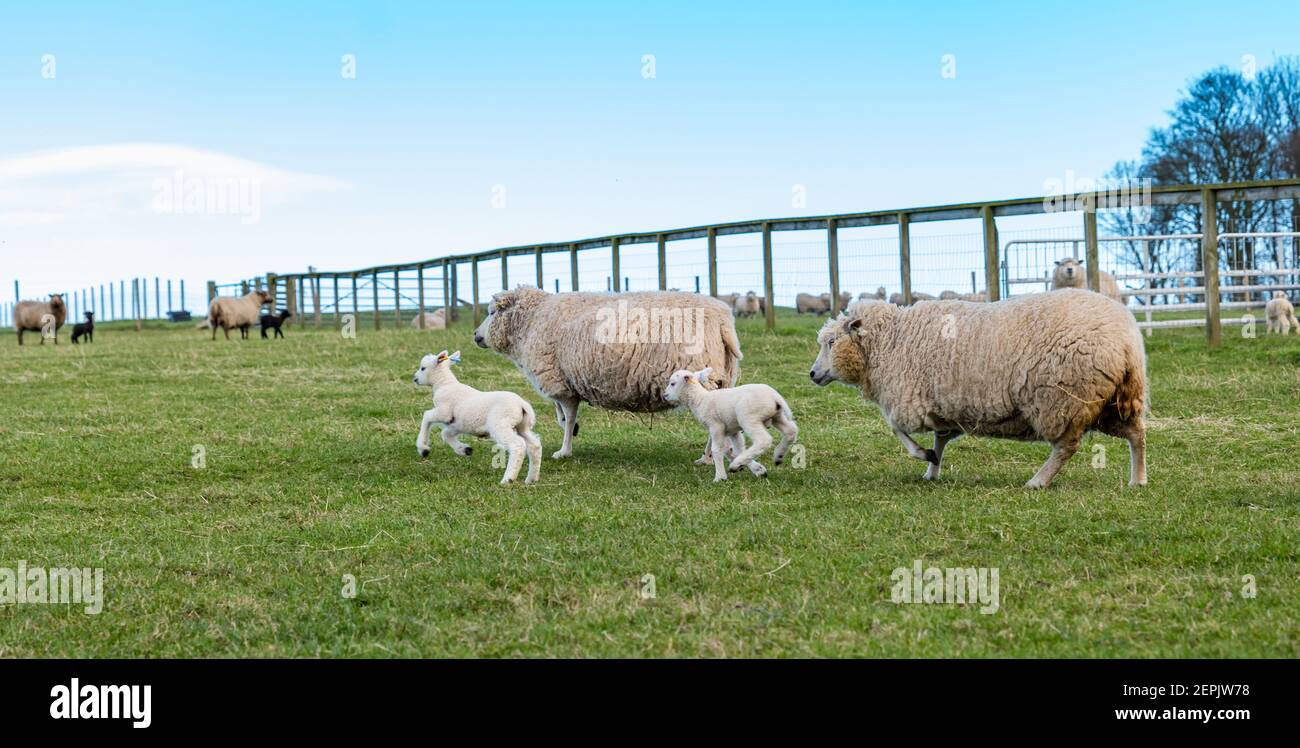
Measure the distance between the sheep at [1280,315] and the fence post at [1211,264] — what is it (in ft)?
14.5

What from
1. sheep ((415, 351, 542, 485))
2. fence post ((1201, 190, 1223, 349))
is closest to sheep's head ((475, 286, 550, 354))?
sheep ((415, 351, 542, 485))

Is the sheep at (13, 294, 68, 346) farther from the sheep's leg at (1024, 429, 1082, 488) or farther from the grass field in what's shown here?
the sheep's leg at (1024, 429, 1082, 488)

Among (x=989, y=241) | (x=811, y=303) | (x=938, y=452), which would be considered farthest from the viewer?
(x=811, y=303)

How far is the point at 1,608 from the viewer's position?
5.45 meters

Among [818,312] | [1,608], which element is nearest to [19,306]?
[818,312]

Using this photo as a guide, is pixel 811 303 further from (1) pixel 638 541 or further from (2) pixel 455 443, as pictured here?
(1) pixel 638 541

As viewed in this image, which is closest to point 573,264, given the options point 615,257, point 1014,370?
point 615,257

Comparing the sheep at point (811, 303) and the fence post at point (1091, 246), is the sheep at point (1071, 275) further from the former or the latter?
the sheep at point (811, 303)

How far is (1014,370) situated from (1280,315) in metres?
13.4

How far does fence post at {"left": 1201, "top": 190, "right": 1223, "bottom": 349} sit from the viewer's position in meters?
14.8

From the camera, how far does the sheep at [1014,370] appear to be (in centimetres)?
745

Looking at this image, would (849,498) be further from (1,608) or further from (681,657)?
(1,608)

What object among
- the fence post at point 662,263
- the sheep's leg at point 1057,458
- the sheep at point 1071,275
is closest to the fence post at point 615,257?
the fence post at point 662,263

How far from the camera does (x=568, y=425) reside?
10180 mm
